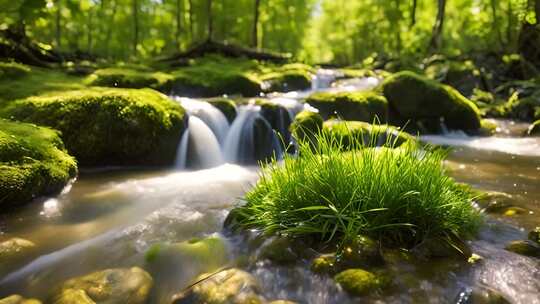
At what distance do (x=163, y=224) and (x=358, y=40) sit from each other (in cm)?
3725

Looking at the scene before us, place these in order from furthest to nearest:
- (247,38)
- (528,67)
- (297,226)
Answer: (247,38), (528,67), (297,226)

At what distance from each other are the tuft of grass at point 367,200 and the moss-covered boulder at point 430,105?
26.8ft

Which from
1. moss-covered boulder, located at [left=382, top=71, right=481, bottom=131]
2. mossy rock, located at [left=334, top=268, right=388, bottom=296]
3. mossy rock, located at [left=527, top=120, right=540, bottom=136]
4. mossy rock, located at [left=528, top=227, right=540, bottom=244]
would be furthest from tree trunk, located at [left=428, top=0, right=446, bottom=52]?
mossy rock, located at [left=334, top=268, right=388, bottom=296]

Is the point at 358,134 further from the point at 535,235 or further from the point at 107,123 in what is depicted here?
the point at 107,123

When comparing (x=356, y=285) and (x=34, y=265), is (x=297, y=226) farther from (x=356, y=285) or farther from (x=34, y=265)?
(x=34, y=265)

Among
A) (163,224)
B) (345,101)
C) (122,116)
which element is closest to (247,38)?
(345,101)

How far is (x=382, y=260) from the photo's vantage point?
10.2 feet

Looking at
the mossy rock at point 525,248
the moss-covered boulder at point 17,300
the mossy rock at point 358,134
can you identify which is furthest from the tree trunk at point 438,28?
the moss-covered boulder at point 17,300

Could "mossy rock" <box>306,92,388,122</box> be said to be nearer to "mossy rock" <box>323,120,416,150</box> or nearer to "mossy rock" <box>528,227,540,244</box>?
"mossy rock" <box>323,120,416,150</box>

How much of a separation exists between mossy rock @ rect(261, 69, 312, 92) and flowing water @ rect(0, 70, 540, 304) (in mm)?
4406

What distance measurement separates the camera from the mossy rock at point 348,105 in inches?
393

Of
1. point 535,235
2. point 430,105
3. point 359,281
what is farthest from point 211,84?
point 359,281

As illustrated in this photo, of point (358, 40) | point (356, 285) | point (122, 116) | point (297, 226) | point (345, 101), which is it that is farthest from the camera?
point (358, 40)

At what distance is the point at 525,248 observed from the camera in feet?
11.3
